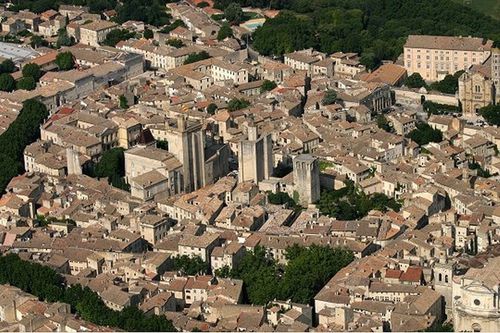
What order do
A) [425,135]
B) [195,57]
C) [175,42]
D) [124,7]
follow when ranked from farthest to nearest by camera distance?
1. [124,7]
2. [175,42]
3. [195,57]
4. [425,135]

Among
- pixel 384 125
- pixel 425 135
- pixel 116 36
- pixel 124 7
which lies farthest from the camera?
pixel 124 7

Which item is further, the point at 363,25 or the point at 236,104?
the point at 363,25

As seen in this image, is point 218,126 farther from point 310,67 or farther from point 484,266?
point 484,266

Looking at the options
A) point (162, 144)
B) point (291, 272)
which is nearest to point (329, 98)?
→ point (162, 144)

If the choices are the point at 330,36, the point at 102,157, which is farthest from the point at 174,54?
the point at 102,157

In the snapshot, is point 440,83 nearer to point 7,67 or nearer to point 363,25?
point 363,25

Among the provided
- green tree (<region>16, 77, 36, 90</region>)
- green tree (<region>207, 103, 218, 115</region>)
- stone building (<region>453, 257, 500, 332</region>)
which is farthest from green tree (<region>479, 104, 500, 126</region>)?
green tree (<region>16, 77, 36, 90</region>)

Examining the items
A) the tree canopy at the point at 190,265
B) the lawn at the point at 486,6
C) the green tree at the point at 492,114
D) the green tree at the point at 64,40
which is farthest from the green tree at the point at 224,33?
the tree canopy at the point at 190,265
